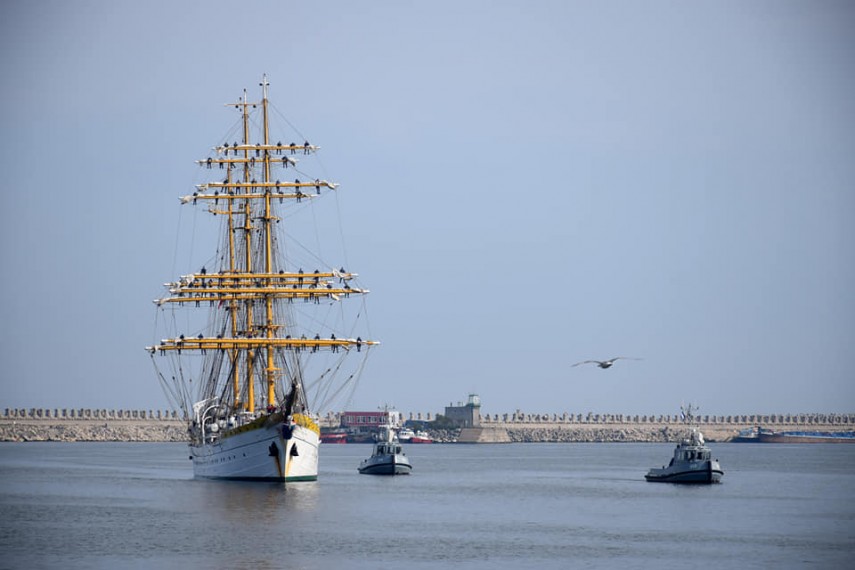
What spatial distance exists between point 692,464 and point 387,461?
24561 millimetres

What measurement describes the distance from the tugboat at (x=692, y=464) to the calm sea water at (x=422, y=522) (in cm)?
178

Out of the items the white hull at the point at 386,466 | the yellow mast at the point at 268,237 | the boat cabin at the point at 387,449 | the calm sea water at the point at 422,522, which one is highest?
the yellow mast at the point at 268,237

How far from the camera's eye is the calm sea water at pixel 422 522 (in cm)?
5875

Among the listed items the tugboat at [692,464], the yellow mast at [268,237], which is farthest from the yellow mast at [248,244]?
the tugboat at [692,464]

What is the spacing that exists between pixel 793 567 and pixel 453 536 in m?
15.6

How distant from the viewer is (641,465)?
143250mm

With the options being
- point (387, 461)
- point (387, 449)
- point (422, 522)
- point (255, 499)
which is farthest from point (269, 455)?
point (387, 449)

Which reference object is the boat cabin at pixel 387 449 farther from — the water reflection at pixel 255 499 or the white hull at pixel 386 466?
the water reflection at pixel 255 499

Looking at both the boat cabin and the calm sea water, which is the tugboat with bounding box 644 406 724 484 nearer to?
the calm sea water

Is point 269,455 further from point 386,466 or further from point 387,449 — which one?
point 387,449

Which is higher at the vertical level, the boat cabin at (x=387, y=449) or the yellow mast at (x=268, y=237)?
the yellow mast at (x=268, y=237)

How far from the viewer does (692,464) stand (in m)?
96.9

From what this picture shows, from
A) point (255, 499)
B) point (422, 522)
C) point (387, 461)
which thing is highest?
point (387, 461)

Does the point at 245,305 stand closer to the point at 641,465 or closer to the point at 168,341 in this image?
the point at 168,341
